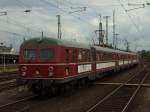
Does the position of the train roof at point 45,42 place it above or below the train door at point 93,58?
above

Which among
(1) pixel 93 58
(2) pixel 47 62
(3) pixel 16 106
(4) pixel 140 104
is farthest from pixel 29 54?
(1) pixel 93 58

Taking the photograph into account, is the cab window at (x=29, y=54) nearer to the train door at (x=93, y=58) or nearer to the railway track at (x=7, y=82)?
the railway track at (x=7, y=82)

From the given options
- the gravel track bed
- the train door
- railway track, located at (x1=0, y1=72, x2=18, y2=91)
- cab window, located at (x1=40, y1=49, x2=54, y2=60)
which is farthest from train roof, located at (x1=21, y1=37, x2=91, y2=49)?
the train door

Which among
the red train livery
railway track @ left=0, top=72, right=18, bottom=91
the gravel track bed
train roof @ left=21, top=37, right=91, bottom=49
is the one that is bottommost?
the gravel track bed

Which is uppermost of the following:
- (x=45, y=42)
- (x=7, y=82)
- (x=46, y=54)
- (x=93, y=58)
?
(x=45, y=42)

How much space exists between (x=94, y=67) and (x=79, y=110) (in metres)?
10.9

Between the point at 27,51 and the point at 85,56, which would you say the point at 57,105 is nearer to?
the point at 27,51

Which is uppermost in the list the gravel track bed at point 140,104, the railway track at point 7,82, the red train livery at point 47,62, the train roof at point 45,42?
the train roof at point 45,42

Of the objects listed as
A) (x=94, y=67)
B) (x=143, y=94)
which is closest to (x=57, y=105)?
(x=143, y=94)

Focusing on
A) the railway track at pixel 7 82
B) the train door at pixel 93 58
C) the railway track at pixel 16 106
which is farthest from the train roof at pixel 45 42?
the train door at pixel 93 58

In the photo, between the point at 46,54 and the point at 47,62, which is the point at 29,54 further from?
the point at 47,62

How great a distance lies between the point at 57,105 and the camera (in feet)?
49.0

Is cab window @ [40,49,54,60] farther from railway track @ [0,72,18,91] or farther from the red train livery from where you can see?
railway track @ [0,72,18,91]

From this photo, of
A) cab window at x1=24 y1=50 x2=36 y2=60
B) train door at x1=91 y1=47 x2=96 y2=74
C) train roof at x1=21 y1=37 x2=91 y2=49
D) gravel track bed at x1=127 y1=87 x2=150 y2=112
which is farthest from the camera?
train door at x1=91 y1=47 x2=96 y2=74
